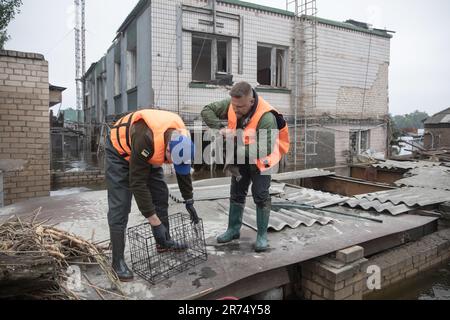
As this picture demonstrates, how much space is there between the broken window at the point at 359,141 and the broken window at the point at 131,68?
8957 millimetres

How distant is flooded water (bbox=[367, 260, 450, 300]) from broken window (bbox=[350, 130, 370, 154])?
947cm

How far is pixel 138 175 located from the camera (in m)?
2.60

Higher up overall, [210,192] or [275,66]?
[275,66]

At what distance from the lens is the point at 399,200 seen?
16.7 ft

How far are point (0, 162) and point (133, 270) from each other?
3.99 metres

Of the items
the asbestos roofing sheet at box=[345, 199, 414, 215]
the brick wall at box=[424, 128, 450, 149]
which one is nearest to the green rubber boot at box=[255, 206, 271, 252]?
the asbestos roofing sheet at box=[345, 199, 414, 215]

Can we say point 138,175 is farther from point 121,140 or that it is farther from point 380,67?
point 380,67

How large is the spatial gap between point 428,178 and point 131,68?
9839 mm

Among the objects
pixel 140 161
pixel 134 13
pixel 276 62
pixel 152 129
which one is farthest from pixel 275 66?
pixel 140 161

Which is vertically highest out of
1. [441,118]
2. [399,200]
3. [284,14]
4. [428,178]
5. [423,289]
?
[284,14]

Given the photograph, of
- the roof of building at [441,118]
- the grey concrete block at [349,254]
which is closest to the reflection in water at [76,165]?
the grey concrete block at [349,254]

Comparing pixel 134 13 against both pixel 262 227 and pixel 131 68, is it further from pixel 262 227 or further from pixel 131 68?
pixel 262 227
